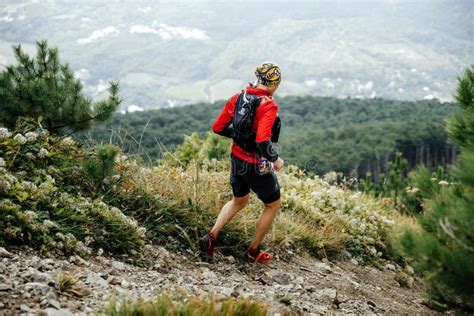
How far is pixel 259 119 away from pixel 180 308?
243cm

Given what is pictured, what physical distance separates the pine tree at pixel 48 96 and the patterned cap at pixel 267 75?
6.98 ft

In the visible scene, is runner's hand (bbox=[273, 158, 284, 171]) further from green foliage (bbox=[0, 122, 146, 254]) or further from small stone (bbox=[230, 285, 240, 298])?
green foliage (bbox=[0, 122, 146, 254])

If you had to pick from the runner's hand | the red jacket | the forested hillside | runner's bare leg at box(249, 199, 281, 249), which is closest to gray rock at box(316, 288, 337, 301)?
runner's bare leg at box(249, 199, 281, 249)

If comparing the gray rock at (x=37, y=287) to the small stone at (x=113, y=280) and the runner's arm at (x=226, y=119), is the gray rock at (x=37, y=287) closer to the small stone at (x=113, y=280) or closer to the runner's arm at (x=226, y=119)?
the small stone at (x=113, y=280)

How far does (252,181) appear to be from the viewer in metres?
5.27

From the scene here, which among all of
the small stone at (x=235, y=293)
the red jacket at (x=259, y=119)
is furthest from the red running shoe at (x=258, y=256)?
the red jacket at (x=259, y=119)

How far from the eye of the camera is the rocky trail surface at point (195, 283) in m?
3.65

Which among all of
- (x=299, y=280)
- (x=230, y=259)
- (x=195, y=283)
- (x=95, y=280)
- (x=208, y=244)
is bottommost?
(x=299, y=280)

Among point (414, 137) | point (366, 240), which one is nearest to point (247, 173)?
point (366, 240)

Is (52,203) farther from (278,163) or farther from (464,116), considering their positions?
(464,116)

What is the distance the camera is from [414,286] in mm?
6730

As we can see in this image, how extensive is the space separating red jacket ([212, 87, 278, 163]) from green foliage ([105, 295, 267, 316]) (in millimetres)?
1976

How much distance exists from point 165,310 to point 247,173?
2.43m

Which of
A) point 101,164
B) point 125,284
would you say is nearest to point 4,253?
point 125,284
